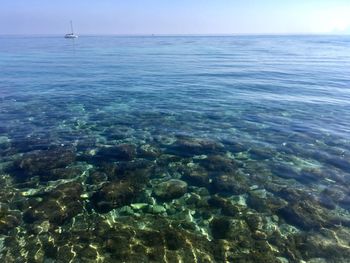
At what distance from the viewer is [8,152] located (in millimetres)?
20812

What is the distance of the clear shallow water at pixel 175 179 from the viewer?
1259cm

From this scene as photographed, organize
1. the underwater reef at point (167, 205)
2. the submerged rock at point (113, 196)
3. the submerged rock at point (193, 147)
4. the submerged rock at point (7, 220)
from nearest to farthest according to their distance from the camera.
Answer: the underwater reef at point (167, 205) → the submerged rock at point (7, 220) → the submerged rock at point (113, 196) → the submerged rock at point (193, 147)

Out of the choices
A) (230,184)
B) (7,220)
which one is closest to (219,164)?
(230,184)

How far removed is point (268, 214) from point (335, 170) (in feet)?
21.6

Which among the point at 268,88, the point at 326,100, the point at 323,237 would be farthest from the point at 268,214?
the point at 268,88

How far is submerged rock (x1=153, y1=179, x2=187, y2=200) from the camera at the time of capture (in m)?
16.1

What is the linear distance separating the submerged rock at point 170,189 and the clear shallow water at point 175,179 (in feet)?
0.32

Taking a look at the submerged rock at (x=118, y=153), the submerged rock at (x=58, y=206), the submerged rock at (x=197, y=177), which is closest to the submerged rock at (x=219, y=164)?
the submerged rock at (x=197, y=177)

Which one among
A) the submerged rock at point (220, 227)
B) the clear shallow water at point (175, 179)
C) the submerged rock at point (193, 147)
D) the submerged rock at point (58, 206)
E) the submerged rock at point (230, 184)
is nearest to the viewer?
the clear shallow water at point (175, 179)

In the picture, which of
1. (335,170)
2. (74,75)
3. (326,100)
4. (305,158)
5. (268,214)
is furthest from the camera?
(74,75)

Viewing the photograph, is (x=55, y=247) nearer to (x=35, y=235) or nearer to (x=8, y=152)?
(x=35, y=235)

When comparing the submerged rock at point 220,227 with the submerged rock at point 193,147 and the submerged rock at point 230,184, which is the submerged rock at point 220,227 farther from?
the submerged rock at point 193,147

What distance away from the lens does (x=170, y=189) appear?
16516 mm

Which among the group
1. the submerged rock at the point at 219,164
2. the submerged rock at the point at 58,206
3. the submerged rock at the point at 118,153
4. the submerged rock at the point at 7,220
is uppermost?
the submerged rock at the point at 219,164
